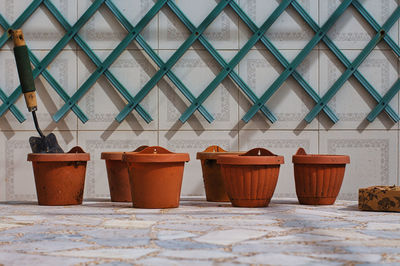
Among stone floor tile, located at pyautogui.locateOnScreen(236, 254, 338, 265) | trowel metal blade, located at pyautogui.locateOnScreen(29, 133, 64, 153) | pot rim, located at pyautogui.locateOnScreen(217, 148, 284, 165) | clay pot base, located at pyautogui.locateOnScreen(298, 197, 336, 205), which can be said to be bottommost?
stone floor tile, located at pyautogui.locateOnScreen(236, 254, 338, 265)

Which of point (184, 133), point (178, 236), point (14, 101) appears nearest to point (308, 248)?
point (178, 236)

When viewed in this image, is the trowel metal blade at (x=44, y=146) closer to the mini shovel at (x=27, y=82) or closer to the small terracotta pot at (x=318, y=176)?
the mini shovel at (x=27, y=82)

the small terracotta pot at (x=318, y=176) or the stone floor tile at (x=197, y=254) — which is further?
the small terracotta pot at (x=318, y=176)

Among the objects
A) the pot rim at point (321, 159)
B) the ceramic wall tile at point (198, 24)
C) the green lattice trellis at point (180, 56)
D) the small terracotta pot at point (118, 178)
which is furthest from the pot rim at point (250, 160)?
the ceramic wall tile at point (198, 24)

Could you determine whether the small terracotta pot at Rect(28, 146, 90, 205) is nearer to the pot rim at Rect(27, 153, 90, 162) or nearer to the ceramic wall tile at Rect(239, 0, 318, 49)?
the pot rim at Rect(27, 153, 90, 162)

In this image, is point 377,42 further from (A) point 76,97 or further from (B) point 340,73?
(A) point 76,97

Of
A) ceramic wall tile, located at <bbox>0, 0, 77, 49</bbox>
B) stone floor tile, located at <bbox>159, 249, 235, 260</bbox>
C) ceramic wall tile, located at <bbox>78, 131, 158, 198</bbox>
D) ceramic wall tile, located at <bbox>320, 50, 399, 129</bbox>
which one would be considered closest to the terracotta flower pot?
ceramic wall tile, located at <bbox>78, 131, 158, 198</bbox>

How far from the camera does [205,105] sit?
2588 mm

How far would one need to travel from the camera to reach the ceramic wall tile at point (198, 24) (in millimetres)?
2600

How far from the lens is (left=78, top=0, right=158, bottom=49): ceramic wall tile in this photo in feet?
8.52

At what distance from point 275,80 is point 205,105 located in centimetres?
35

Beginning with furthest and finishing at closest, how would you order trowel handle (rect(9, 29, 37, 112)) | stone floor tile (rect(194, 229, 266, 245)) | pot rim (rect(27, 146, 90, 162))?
trowel handle (rect(9, 29, 37, 112)) < pot rim (rect(27, 146, 90, 162)) < stone floor tile (rect(194, 229, 266, 245))

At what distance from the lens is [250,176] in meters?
2.03

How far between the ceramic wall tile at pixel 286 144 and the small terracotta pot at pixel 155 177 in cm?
67
